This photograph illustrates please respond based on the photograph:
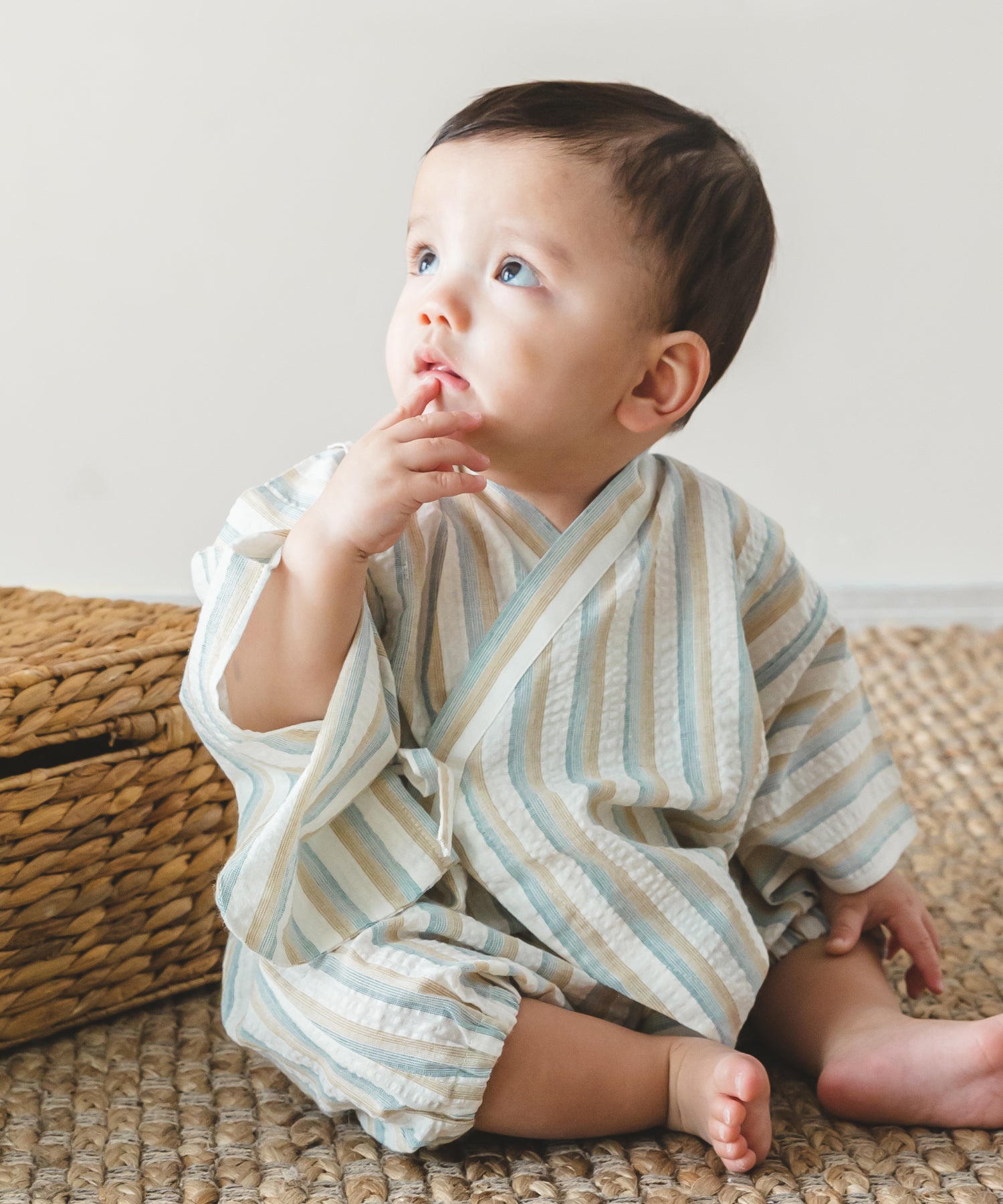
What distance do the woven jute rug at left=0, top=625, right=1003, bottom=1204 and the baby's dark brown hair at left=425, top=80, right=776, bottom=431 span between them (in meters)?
0.43

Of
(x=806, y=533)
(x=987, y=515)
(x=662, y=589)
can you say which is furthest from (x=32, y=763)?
(x=987, y=515)

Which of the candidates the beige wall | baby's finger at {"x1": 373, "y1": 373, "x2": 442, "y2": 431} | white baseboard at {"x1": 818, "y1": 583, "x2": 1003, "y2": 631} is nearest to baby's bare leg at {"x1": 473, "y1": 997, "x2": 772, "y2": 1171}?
baby's finger at {"x1": 373, "y1": 373, "x2": 442, "y2": 431}

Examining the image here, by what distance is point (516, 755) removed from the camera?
2.49 feet

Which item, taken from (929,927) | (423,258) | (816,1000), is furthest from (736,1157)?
(423,258)

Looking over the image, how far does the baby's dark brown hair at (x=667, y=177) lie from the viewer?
72 centimetres

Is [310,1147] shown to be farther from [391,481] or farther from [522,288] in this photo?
[522,288]

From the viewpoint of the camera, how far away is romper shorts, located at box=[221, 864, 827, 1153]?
670 millimetres

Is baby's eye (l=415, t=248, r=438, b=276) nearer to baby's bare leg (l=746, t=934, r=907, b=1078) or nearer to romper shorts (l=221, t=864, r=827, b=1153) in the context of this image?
romper shorts (l=221, t=864, r=827, b=1153)

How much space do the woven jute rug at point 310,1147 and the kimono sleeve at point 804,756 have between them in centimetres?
11

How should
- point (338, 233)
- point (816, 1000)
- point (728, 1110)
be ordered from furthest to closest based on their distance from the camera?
point (338, 233), point (816, 1000), point (728, 1110)

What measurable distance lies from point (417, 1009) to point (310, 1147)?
126 mm

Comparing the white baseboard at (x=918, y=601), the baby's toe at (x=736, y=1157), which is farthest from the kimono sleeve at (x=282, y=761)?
the white baseboard at (x=918, y=601)

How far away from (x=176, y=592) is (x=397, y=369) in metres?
1.08

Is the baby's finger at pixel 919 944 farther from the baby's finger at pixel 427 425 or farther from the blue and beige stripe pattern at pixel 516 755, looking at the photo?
the baby's finger at pixel 427 425
